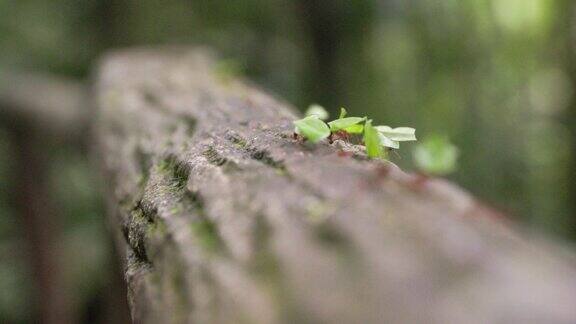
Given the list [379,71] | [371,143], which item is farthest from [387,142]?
[379,71]

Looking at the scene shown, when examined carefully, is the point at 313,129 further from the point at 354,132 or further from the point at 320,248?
the point at 320,248

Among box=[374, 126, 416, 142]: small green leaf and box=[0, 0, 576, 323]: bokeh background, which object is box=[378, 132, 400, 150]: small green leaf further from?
box=[0, 0, 576, 323]: bokeh background

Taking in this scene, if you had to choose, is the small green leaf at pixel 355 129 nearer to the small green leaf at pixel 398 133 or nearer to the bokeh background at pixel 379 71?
the small green leaf at pixel 398 133

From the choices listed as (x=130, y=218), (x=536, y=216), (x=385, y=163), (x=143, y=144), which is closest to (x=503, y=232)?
(x=385, y=163)

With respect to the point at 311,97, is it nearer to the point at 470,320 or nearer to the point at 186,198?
the point at 186,198

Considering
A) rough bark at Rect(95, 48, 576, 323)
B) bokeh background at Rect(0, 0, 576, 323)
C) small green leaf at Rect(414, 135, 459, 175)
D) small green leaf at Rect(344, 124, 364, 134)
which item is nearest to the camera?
rough bark at Rect(95, 48, 576, 323)

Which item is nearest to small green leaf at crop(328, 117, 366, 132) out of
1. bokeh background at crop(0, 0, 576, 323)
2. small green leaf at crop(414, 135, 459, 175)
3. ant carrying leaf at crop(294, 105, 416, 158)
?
ant carrying leaf at crop(294, 105, 416, 158)
